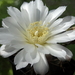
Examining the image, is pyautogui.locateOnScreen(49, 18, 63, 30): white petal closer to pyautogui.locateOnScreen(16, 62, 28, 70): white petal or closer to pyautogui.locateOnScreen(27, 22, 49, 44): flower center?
pyautogui.locateOnScreen(27, 22, 49, 44): flower center

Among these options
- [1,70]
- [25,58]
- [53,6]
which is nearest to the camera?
[25,58]

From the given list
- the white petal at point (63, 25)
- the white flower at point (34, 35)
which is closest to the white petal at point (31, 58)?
the white flower at point (34, 35)

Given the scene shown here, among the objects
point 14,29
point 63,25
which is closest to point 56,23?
point 63,25

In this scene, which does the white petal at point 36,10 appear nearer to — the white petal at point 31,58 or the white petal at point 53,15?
the white petal at point 53,15

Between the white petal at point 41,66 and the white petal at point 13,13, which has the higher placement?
the white petal at point 13,13

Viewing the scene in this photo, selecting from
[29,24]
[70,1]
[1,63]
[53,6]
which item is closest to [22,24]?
[29,24]

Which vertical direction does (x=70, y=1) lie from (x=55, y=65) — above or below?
above

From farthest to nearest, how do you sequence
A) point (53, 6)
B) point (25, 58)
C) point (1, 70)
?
point (53, 6) → point (1, 70) → point (25, 58)

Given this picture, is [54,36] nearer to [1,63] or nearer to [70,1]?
[1,63]
